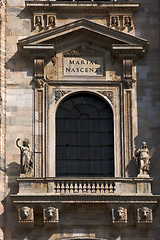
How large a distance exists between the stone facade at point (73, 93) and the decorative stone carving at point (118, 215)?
0.03 meters

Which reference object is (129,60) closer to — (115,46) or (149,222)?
(115,46)

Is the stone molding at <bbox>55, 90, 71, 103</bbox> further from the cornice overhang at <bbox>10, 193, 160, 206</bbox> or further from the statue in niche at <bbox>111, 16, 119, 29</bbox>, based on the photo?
the cornice overhang at <bbox>10, 193, 160, 206</bbox>

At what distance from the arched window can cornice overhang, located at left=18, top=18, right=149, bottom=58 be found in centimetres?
197

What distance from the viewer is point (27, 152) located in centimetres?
3562

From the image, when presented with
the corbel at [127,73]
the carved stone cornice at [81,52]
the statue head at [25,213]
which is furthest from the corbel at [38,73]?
the statue head at [25,213]

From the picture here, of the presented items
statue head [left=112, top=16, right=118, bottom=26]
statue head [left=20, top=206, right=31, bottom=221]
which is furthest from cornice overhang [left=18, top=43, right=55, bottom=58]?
statue head [left=20, top=206, right=31, bottom=221]

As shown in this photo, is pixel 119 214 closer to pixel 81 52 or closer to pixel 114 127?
pixel 114 127

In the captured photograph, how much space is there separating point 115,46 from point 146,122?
9.84 feet

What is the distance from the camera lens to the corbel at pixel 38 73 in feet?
121

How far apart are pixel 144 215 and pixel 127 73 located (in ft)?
18.0

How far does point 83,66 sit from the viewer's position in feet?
123

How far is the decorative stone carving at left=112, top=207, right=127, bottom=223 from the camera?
114ft

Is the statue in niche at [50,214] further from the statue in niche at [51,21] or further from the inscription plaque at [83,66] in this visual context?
the statue in niche at [51,21]

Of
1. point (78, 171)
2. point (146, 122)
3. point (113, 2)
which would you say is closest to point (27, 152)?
point (78, 171)
